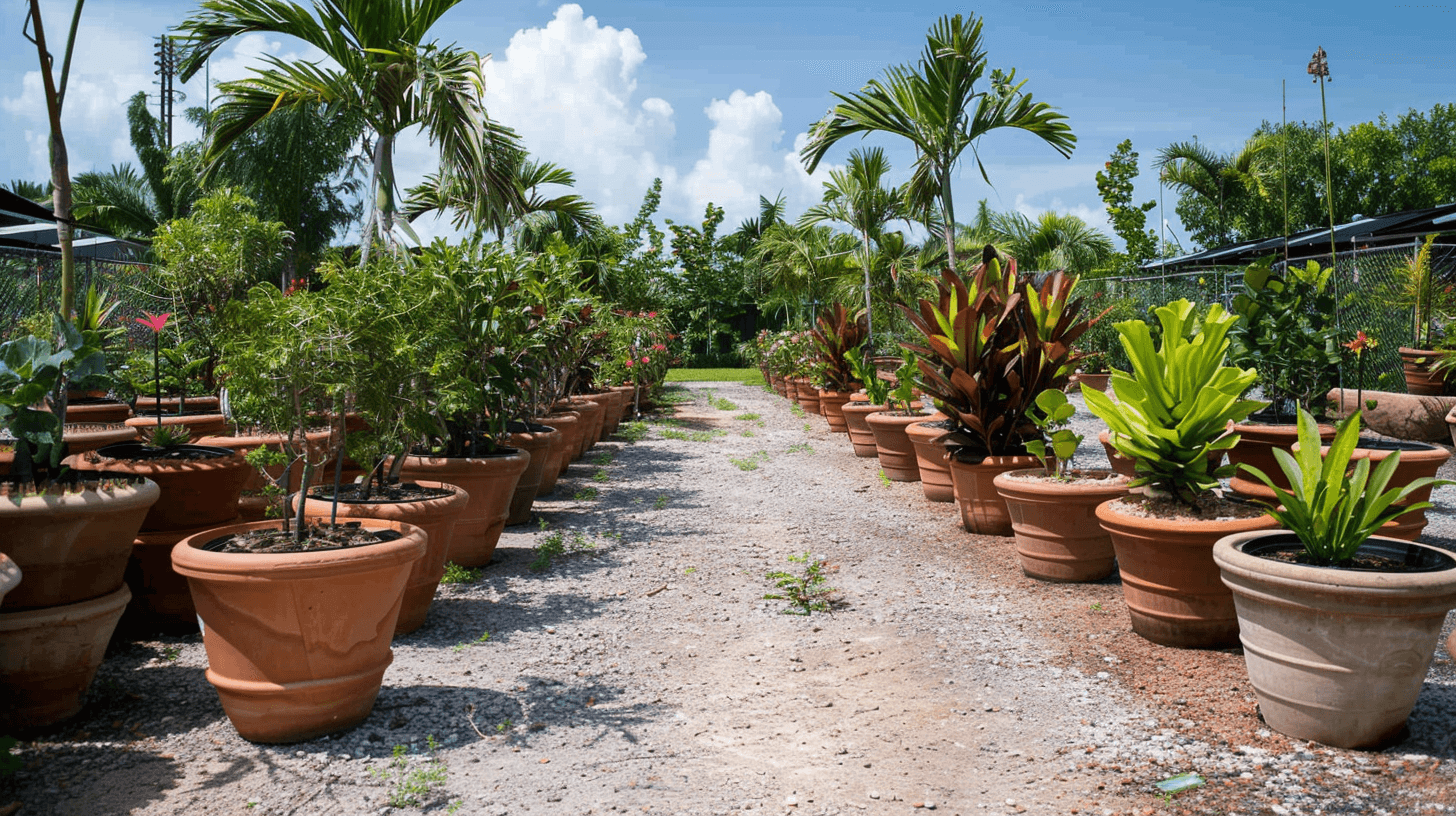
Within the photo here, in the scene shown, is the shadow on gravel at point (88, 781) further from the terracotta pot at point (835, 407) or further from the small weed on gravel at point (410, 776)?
the terracotta pot at point (835, 407)

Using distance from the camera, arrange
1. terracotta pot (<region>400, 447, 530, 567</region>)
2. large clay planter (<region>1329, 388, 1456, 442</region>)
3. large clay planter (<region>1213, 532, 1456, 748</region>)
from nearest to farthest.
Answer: large clay planter (<region>1213, 532, 1456, 748</region>) < terracotta pot (<region>400, 447, 530, 567</region>) < large clay planter (<region>1329, 388, 1456, 442</region>)

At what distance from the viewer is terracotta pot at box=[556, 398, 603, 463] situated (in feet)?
29.5

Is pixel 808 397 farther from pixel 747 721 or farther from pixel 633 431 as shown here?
pixel 747 721

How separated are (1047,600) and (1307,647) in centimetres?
170

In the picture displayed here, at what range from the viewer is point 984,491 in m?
5.74

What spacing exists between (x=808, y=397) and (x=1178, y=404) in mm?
11107

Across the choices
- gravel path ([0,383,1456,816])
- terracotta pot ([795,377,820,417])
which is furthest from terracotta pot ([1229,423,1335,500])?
terracotta pot ([795,377,820,417])

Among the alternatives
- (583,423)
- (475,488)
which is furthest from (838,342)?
(475,488)

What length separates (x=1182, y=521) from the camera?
3.60 meters

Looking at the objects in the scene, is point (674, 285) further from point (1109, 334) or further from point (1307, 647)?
point (1307, 647)

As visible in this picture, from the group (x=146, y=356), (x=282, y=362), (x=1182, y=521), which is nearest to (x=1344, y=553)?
(x=1182, y=521)

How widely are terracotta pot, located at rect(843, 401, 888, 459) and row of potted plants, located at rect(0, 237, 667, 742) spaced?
4.70 m

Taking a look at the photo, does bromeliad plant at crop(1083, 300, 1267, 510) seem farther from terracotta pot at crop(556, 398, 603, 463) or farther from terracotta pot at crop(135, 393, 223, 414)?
terracotta pot at crop(135, 393, 223, 414)

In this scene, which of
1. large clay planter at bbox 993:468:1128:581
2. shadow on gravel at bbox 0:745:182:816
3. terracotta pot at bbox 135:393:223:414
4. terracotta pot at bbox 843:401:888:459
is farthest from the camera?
terracotta pot at bbox 843:401:888:459
